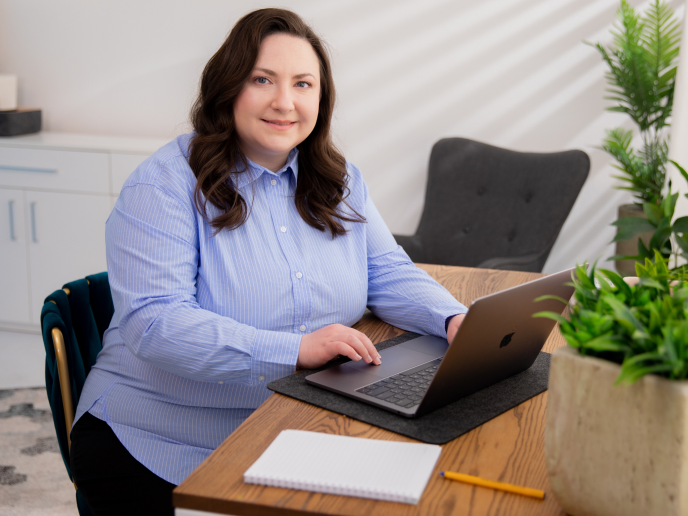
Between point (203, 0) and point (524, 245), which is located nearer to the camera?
point (524, 245)

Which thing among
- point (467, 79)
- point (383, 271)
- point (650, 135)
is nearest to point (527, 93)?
point (467, 79)

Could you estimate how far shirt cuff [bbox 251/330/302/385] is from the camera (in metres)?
1.20

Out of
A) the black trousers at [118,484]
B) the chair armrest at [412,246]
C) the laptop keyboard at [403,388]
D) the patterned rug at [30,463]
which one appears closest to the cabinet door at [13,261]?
the patterned rug at [30,463]

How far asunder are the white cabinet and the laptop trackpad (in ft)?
7.74

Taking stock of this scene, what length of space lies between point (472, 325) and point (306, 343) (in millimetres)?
392

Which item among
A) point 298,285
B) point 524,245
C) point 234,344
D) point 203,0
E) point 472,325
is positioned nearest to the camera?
point 472,325

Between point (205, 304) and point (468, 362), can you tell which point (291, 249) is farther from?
point (468, 362)

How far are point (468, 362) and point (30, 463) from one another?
195cm

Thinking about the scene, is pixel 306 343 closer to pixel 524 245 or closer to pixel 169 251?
pixel 169 251

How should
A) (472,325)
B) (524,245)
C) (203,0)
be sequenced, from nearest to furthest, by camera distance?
(472,325) < (524,245) < (203,0)

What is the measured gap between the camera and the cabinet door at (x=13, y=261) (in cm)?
352

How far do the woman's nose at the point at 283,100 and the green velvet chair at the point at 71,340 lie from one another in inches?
23.2

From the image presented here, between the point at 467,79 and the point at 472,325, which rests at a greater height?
the point at 467,79

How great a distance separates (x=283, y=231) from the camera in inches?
57.8
